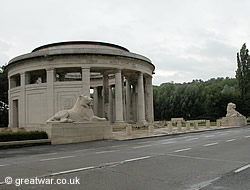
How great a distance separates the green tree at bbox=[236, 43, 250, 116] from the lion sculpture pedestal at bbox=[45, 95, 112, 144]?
46.4 meters

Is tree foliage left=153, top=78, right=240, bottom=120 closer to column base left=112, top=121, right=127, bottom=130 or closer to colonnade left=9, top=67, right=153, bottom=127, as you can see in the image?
colonnade left=9, top=67, right=153, bottom=127

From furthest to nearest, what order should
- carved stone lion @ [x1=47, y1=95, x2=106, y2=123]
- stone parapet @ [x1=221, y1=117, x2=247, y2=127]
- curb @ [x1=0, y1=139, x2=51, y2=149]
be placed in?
stone parapet @ [x1=221, y1=117, x2=247, y2=127], carved stone lion @ [x1=47, y1=95, x2=106, y2=123], curb @ [x1=0, y1=139, x2=51, y2=149]

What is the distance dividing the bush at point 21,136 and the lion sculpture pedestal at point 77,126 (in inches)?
23.2

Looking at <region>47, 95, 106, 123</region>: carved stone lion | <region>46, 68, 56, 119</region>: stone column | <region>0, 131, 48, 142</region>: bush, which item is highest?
<region>46, 68, 56, 119</region>: stone column

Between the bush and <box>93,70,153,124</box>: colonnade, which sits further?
<box>93,70,153,124</box>: colonnade

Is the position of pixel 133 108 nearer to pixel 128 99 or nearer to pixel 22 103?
pixel 128 99

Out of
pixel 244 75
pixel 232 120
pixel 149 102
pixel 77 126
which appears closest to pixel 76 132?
pixel 77 126

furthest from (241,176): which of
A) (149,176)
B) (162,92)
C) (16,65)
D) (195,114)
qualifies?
(162,92)

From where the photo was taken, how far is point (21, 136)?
61.2 feet

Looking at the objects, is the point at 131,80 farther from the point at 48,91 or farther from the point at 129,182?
the point at 129,182

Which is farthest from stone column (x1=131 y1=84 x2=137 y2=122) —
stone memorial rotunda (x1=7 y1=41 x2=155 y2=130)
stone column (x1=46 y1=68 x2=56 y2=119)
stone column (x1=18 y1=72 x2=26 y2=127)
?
stone column (x1=18 y1=72 x2=26 y2=127)

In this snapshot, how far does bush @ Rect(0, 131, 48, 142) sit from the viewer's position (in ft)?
58.5

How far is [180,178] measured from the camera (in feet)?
23.3

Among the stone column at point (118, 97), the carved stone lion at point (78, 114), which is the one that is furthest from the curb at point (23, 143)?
the stone column at point (118, 97)
